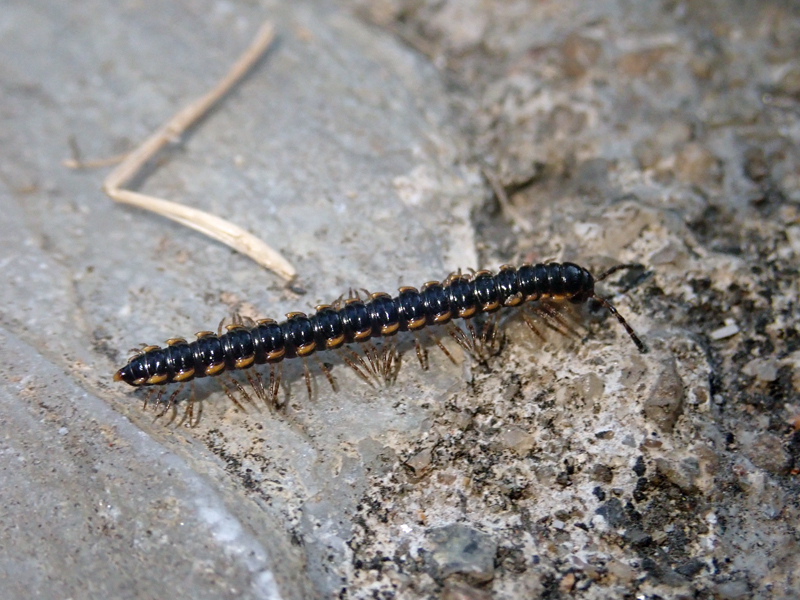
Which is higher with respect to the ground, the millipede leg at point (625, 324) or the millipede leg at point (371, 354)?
the millipede leg at point (625, 324)

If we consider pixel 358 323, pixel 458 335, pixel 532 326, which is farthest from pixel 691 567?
pixel 358 323

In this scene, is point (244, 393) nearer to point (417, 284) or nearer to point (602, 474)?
point (417, 284)

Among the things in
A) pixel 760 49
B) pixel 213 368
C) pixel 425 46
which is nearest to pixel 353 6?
pixel 425 46

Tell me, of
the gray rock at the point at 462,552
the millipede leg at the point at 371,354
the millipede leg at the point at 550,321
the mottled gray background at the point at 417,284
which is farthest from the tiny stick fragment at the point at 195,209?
the gray rock at the point at 462,552

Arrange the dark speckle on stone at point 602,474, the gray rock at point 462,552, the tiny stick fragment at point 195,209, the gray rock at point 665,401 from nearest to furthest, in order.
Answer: the gray rock at point 462,552, the dark speckle on stone at point 602,474, the gray rock at point 665,401, the tiny stick fragment at point 195,209

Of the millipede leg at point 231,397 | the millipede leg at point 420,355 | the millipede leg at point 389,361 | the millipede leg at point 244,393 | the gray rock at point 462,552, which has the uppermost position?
the millipede leg at point 420,355

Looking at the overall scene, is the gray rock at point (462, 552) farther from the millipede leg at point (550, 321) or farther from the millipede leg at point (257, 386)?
the millipede leg at point (550, 321)
